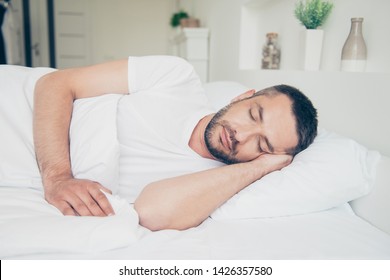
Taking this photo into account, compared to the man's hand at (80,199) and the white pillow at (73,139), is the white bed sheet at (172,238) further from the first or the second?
the white pillow at (73,139)

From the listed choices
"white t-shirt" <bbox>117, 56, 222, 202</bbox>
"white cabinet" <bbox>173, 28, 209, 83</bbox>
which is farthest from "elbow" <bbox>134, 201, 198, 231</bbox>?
"white cabinet" <bbox>173, 28, 209, 83</bbox>

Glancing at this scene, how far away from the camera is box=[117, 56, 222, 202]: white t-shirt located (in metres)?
1.05

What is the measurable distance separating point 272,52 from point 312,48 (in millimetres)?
467

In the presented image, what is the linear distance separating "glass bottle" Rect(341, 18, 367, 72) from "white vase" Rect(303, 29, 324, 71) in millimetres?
240

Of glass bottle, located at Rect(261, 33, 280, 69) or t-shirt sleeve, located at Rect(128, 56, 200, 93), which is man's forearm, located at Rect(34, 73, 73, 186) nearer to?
t-shirt sleeve, located at Rect(128, 56, 200, 93)

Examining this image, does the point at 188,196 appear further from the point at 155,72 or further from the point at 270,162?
the point at 155,72

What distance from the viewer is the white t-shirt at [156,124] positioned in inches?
41.2

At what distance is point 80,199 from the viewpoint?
83 centimetres

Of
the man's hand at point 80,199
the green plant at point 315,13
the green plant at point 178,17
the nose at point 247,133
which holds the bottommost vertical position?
the man's hand at point 80,199

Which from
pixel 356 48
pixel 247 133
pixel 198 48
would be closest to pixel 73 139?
pixel 247 133

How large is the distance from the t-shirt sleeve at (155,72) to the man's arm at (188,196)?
390mm

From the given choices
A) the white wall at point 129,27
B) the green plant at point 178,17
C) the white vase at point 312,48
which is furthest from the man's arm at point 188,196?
the white wall at point 129,27

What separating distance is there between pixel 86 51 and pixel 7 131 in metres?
4.09
